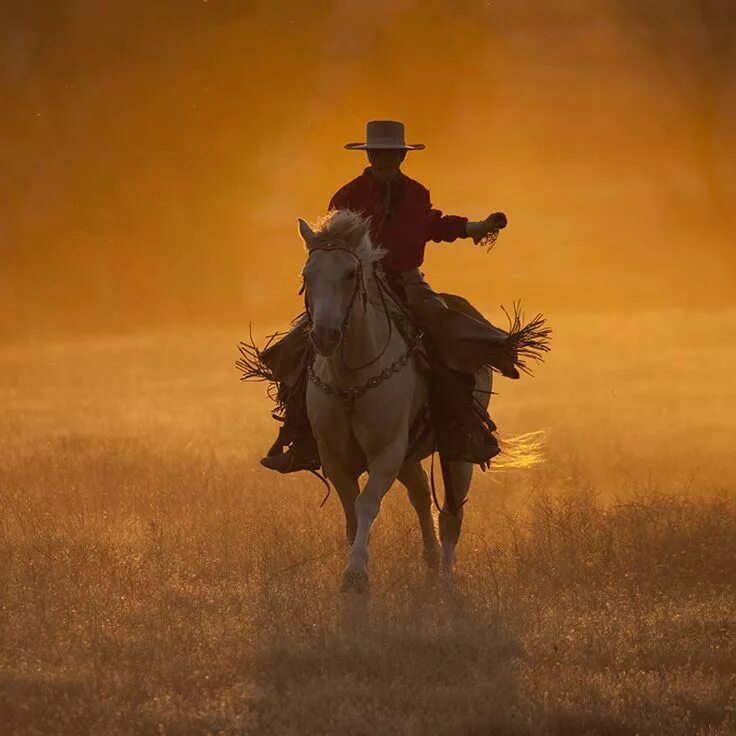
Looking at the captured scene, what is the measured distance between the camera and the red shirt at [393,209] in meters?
11.8

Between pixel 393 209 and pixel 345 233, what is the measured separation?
139cm

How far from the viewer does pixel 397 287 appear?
1188 centimetres

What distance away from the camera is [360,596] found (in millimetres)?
10539

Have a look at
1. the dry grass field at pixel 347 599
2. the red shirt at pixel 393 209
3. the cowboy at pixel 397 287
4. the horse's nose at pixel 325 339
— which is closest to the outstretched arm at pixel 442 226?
the cowboy at pixel 397 287

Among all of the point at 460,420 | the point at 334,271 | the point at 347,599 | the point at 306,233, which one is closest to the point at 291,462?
the point at 460,420

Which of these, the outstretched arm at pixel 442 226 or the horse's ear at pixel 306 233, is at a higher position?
the outstretched arm at pixel 442 226

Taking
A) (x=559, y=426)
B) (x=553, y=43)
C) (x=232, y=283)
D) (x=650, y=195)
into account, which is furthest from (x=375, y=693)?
(x=553, y=43)

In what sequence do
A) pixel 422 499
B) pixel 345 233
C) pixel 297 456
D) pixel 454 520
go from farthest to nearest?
pixel 422 499 < pixel 454 520 < pixel 297 456 < pixel 345 233

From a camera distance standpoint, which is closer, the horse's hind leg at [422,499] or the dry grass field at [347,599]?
the dry grass field at [347,599]

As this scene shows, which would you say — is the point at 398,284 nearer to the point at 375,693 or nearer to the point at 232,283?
the point at 375,693

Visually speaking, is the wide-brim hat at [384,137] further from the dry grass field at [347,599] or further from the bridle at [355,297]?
the dry grass field at [347,599]

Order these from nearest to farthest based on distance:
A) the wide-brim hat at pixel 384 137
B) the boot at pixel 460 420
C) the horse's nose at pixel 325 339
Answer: the horse's nose at pixel 325 339 < the wide-brim hat at pixel 384 137 < the boot at pixel 460 420

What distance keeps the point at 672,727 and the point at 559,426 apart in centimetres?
1475

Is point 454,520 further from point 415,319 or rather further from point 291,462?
point 415,319
